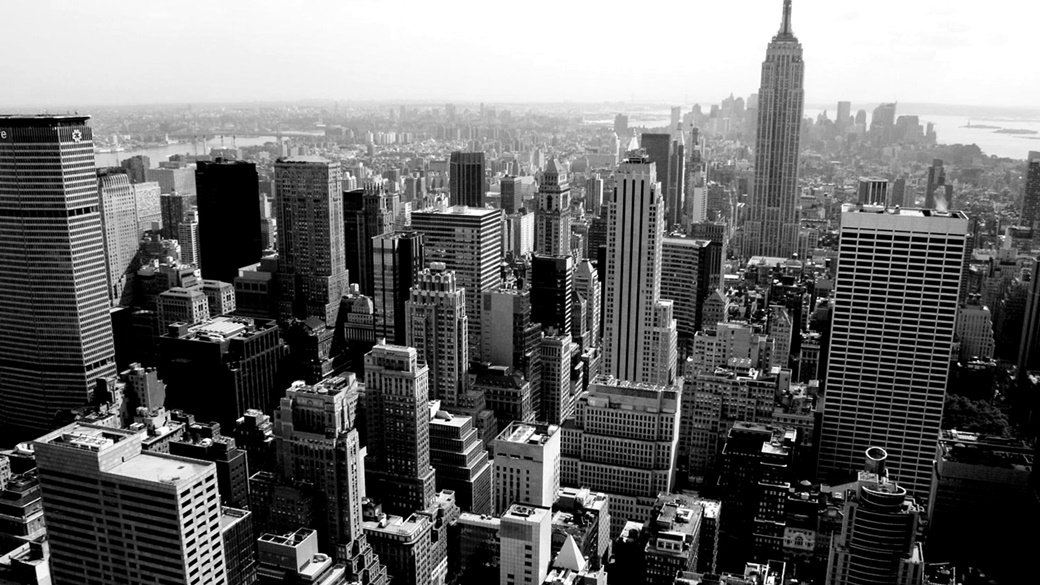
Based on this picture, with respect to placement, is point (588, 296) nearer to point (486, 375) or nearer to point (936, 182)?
point (486, 375)

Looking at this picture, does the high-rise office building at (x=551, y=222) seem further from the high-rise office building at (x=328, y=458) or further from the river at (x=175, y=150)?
the high-rise office building at (x=328, y=458)

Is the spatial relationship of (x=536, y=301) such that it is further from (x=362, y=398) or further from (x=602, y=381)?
(x=362, y=398)

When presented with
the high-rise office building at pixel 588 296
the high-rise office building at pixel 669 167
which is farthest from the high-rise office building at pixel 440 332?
the high-rise office building at pixel 669 167

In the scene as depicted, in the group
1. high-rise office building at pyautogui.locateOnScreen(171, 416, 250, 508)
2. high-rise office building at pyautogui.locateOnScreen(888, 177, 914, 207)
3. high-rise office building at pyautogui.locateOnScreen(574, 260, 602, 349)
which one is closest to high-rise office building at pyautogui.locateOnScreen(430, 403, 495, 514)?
high-rise office building at pyautogui.locateOnScreen(171, 416, 250, 508)

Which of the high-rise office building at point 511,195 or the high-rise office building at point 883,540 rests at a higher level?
the high-rise office building at point 511,195

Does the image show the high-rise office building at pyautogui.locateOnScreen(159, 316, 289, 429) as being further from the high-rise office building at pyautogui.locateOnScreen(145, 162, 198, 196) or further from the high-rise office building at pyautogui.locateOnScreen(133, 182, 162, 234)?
the high-rise office building at pyautogui.locateOnScreen(145, 162, 198, 196)

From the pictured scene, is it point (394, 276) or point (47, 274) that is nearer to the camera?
point (47, 274)

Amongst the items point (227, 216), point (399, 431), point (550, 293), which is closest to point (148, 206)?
point (227, 216)
